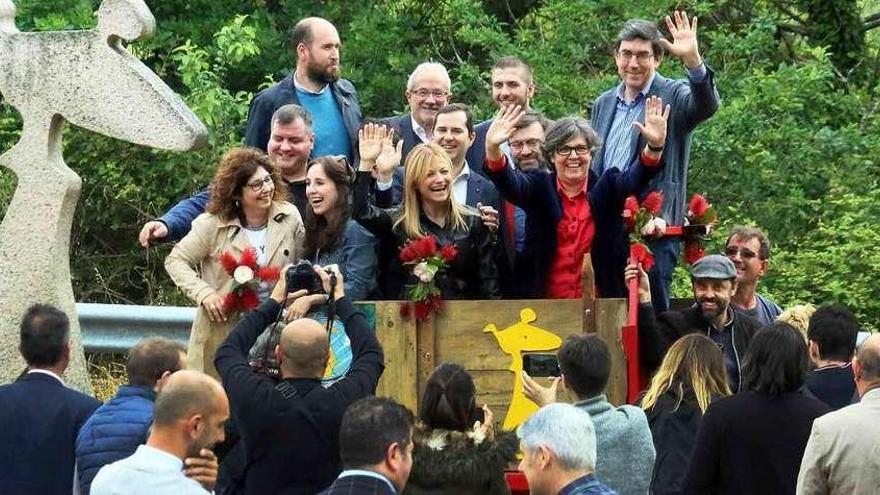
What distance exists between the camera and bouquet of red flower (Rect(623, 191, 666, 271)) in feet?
32.8

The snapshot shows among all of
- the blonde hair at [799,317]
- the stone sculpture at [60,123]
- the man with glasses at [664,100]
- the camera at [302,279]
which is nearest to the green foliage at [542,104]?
the man with glasses at [664,100]

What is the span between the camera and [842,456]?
7844 millimetres

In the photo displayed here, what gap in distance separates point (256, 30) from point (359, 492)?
11.1 metres

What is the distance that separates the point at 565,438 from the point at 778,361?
5.60ft

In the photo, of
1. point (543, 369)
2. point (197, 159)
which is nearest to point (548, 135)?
point (543, 369)

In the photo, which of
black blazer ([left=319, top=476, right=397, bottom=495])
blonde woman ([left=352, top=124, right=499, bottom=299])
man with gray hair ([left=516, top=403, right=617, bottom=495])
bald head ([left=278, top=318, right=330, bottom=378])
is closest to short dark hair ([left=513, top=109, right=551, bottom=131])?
blonde woman ([left=352, top=124, right=499, bottom=299])

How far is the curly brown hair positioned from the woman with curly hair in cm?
243

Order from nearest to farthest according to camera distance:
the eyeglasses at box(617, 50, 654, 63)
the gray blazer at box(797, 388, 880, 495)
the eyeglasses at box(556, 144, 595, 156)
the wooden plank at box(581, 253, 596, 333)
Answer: the gray blazer at box(797, 388, 880, 495), the wooden plank at box(581, 253, 596, 333), the eyeglasses at box(556, 144, 595, 156), the eyeglasses at box(617, 50, 654, 63)

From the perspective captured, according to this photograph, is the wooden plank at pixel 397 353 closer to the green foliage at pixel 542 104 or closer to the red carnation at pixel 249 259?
the red carnation at pixel 249 259

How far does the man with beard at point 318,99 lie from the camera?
11.7 meters

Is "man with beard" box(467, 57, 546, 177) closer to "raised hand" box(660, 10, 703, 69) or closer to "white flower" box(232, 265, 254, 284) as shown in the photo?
"raised hand" box(660, 10, 703, 69)

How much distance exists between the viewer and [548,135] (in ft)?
34.2

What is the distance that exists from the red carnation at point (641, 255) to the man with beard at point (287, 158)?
1.90 meters

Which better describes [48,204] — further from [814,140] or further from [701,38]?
[701,38]
